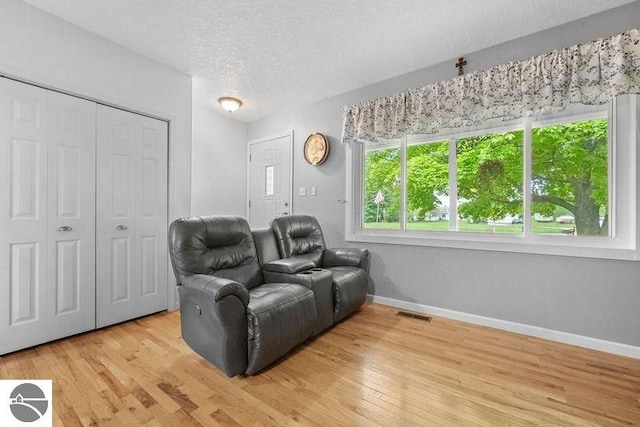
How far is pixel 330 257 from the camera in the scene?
2918 millimetres

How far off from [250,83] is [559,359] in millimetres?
3800

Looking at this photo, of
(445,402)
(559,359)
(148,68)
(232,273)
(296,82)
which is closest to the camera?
(445,402)

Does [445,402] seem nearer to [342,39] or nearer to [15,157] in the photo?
[342,39]

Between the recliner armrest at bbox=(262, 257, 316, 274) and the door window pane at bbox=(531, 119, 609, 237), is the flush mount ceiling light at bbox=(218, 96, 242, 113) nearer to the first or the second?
the recliner armrest at bbox=(262, 257, 316, 274)

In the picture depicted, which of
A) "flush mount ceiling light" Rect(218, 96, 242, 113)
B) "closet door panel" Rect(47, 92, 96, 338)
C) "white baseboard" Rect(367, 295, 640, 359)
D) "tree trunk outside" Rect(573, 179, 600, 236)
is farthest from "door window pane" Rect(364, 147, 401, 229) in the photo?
"closet door panel" Rect(47, 92, 96, 338)

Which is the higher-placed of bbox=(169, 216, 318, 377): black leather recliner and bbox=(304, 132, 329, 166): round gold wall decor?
bbox=(304, 132, 329, 166): round gold wall decor

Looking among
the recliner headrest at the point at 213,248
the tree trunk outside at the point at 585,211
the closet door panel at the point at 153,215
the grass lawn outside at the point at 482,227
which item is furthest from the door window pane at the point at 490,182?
the closet door panel at the point at 153,215

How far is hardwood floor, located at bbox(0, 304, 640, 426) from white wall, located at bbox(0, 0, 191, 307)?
108 centimetres

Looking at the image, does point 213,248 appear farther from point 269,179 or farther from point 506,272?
point 506,272

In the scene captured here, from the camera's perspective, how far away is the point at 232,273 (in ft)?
7.03

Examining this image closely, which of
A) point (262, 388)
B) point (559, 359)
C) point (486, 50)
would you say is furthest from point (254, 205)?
point (559, 359)

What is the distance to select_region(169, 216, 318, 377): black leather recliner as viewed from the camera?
1588 millimetres

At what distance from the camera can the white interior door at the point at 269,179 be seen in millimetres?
3984

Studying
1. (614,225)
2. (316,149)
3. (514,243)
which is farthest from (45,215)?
(614,225)
